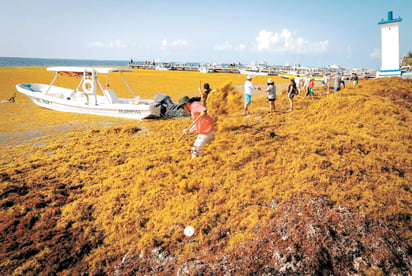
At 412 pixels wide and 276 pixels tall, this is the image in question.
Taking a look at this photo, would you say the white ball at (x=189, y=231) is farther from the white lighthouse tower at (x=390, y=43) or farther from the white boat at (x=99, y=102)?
the white lighthouse tower at (x=390, y=43)

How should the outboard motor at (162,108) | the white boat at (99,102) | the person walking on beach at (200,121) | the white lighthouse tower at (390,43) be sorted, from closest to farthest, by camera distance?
the person walking on beach at (200,121) < the outboard motor at (162,108) < the white boat at (99,102) < the white lighthouse tower at (390,43)

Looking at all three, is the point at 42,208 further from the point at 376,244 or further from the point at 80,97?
the point at 80,97

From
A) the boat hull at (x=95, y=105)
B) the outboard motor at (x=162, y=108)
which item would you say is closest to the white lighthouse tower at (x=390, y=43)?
the outboard motor at (x=162, y=108)

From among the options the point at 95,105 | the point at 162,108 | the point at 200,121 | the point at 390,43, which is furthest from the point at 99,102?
the point at 390,43

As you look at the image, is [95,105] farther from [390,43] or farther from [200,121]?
[390,43]

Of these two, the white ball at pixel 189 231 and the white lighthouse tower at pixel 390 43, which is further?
the white lighthouse tower at pixel 390 43

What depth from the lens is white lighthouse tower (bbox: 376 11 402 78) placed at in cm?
1619

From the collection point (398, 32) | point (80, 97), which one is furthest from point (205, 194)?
point (398, 32)

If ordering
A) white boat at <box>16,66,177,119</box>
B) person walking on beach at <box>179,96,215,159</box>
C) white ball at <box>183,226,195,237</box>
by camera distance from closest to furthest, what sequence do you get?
1. white ball at <box>183,226,195,237</box>
2. person walking on beach at <box>179,96,215,159</box>
3. white boat at <box>16,66,177,119</box>

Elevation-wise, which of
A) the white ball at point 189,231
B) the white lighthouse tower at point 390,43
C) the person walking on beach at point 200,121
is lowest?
the white ball at point 189,231

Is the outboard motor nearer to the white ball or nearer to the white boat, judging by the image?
the white boat

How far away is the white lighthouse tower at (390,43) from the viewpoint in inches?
637

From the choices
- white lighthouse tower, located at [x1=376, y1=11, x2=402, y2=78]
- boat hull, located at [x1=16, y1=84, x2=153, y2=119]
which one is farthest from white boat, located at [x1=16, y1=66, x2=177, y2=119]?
white lighthouse tower, located at [x1=376, y1=11, x2=402, y2=78]

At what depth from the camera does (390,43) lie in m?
16.5
